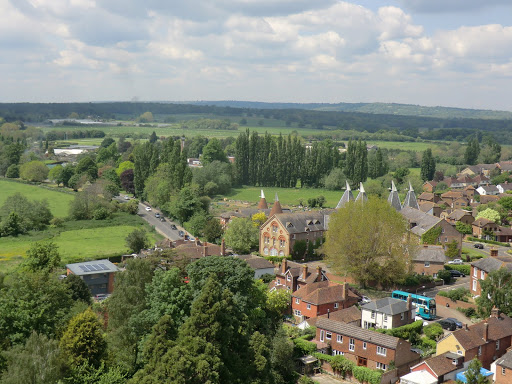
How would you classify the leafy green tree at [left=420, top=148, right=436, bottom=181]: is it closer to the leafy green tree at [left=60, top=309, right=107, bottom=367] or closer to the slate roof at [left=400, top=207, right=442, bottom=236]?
the slate roof at [left=400, top=207, right=442, bottom=236]

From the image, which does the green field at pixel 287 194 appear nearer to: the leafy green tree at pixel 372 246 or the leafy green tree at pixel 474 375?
the leafy green tree at pixel 372 246

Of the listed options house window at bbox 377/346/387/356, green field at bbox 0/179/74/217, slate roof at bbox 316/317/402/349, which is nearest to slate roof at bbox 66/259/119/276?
slate roof at bbox 316/317/402/349

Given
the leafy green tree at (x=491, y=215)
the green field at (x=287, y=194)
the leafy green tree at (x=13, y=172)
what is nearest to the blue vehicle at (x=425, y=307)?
the leafy green tree at (x=491, y=215)

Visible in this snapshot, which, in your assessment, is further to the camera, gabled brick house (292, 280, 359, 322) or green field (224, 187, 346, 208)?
green field (224, 187, 346, 208)

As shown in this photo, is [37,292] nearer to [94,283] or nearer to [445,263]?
[94,283]

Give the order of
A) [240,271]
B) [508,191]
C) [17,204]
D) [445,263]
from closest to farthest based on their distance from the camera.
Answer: [240,271], [445,263], [17,204], [508,191]

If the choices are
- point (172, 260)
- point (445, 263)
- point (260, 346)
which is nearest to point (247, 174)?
point (445, 263)
